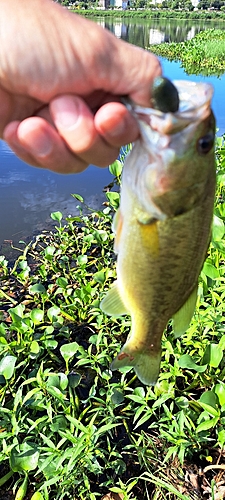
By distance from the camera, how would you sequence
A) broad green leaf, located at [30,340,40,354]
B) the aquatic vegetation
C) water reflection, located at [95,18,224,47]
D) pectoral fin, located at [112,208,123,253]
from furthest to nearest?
water reflection, located at [95,18,224,47] → the aquatic vegetation → broad green leaf, located at [30,340,40,354] → pectoral fin, located at [112,208,123,253]

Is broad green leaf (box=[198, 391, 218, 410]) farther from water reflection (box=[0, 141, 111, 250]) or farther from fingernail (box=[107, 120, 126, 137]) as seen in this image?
water reflection (box=[0, 141, 111, 250])

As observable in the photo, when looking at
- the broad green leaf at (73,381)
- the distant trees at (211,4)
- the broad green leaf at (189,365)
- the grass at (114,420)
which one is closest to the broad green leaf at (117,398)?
the grass at (114,420)

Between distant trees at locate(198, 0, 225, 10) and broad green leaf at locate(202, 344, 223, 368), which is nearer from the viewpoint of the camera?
broad green leaf at locate(202, 344, 223, 368)

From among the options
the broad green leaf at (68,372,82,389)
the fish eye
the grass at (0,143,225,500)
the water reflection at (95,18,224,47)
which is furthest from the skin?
the water reflection at (95,18,224,47)

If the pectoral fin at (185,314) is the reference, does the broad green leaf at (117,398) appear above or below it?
below

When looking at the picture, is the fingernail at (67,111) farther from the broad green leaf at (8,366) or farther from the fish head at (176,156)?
the broad green leaf at (8,366)

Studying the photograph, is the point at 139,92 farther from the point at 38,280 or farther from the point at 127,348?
the point at 38,280

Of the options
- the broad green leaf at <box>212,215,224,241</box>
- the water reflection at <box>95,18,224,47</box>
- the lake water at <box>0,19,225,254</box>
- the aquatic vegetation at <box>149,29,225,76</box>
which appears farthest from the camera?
the water reflection at <box>95,18,224,47</box>

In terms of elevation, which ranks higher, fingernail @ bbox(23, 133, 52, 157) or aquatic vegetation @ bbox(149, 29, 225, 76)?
fingernail @ bbox(23, 133, 52, 157)
